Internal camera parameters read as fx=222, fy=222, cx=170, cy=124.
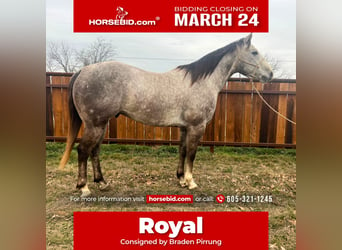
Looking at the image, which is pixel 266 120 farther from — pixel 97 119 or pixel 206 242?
pixel 97 119

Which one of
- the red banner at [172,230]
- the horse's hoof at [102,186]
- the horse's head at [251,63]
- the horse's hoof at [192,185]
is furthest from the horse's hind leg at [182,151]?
the horse's head at [251,63]

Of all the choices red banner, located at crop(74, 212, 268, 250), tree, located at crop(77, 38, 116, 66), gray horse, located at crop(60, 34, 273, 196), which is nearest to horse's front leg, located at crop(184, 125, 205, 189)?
gray horse, located at crop(60, 34, 273, 196)

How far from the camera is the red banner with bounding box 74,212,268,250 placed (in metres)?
1.65

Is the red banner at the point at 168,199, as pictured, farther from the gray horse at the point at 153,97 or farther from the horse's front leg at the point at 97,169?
the horse's front leg at the point at 97,169

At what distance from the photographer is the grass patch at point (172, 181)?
5.41 feet

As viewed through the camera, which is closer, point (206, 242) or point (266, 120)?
point (206, 242)

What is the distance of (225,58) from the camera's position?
1.73 metres

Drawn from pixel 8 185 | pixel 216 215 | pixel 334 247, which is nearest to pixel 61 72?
pixel 8 185

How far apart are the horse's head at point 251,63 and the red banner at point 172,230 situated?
3.48ft

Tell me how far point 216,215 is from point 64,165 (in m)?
1.20

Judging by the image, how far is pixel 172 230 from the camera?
1.66 meters

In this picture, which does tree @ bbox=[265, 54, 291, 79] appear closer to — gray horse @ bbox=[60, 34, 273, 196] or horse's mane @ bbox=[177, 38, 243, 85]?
gray horse @ bbox=[60, 34, 273, 196]

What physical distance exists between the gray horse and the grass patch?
0.07m

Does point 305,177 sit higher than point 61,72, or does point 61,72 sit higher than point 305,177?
point 61,72
